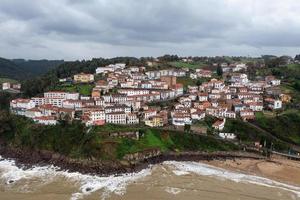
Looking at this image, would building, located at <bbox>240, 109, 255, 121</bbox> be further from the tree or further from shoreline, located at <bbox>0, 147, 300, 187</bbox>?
shoreline, located at <bbox>0, 147, 300, 187</bbox>

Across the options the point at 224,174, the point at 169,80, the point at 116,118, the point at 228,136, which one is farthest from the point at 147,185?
the point at 169,80

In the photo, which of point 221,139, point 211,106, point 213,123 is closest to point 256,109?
point 211,106

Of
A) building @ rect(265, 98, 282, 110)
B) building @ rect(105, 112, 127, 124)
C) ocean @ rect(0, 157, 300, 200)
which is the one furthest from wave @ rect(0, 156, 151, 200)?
building @ rect(265, 98, 282, 110)

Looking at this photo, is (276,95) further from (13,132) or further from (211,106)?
(13,132)

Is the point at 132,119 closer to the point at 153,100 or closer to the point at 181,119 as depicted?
the point at 181,119

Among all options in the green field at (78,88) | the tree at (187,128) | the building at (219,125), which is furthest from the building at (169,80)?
the tree at (187,128)

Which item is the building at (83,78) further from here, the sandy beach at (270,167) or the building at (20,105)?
the sandy beach at (270,167)
